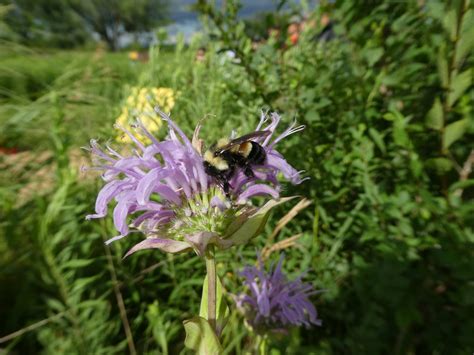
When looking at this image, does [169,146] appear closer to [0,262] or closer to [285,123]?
[285,123]

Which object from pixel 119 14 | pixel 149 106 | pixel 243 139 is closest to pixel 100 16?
pixel 119 14

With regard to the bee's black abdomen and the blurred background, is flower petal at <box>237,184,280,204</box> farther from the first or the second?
the blurred background

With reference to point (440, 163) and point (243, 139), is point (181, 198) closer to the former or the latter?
point (243, 139)

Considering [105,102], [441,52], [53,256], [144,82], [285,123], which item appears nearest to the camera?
[441,52]

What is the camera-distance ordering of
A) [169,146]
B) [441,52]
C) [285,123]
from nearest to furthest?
[169,146] < [441,52] < [285,123]

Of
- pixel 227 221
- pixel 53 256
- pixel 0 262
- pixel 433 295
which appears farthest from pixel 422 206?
pixel 0 262

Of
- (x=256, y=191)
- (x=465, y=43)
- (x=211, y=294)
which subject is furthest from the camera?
(x=465, y=43)

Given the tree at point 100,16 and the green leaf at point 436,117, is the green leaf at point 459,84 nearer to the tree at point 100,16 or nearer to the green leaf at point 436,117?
the green leaf at point 436,117
